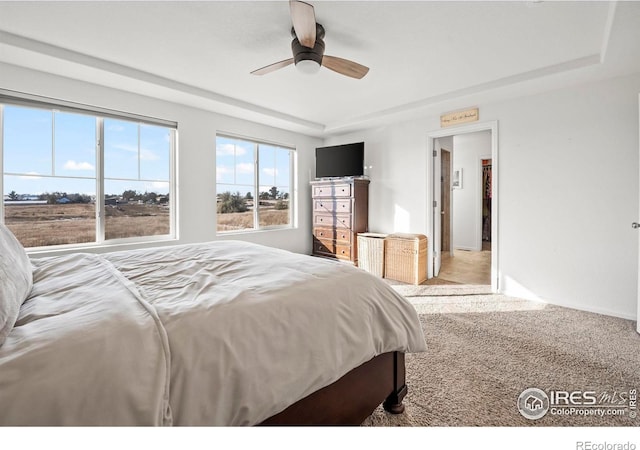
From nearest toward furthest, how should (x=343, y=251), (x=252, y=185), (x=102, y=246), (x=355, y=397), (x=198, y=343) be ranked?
(x=198, y=343) < (x=355, y=397) < (x=102, y=246) < (x=252, y=185) < (x=343, y=251)

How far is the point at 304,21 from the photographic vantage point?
6.50 ft

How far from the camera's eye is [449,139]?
555 centimetres

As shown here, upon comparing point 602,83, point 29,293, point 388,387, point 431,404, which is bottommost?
point 431,404

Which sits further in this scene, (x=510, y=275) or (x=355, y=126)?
(x=355, y=126)

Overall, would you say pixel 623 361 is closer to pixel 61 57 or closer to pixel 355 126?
pixel 355 126

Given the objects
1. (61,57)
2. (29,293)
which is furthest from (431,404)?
(61,57)

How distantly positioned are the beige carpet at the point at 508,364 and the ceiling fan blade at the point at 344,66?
92.3 inches

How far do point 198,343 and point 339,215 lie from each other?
423 centimetres

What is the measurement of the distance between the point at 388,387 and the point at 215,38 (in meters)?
2.84

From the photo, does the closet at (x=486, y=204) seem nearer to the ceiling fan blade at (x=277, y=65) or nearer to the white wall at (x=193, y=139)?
the white wall at (x=193, y=139)

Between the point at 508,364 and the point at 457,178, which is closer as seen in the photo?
the point at 508,364

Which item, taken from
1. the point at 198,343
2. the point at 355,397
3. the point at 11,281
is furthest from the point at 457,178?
the point at 11,281

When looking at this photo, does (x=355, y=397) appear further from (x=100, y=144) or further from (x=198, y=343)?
(x=100, y=144)

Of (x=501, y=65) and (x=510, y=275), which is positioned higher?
(x=501, y=65)
